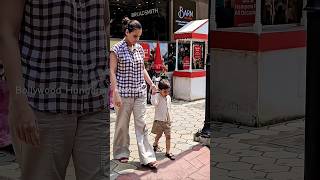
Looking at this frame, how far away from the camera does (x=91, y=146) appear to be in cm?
201

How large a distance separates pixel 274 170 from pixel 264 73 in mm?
2031

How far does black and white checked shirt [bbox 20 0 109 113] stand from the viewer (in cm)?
191

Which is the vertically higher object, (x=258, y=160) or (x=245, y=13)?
(x=245, y=13)

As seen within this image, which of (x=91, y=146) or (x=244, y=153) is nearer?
(x=91, y=146)

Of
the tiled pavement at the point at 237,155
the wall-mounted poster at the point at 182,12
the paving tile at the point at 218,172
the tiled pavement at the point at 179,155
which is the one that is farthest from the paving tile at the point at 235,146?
the wall-mounted poster at the point at 182,12

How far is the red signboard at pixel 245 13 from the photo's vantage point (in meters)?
5.93

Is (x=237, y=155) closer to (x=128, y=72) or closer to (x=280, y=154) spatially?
(x=280, y=154)

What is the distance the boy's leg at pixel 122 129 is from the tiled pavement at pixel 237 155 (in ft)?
0.44

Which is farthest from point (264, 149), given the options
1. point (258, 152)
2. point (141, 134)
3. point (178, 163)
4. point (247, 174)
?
point (141, 134)

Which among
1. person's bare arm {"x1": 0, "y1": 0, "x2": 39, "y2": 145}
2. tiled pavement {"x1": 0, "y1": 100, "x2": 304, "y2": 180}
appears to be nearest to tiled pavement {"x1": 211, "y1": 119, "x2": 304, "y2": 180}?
tiled pavement {"x1": 0, "y1": 100, "x2": 304, "y2": 180}

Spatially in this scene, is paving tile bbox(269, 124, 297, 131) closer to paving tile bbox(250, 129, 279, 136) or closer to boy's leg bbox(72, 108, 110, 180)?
paving tile bbox(250, 129, 279, 136)

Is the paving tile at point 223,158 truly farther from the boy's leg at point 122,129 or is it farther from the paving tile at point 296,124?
the paving tile at point 296,124

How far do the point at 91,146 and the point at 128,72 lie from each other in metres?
2.80

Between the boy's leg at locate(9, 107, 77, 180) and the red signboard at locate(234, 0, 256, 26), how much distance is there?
13.8ft
